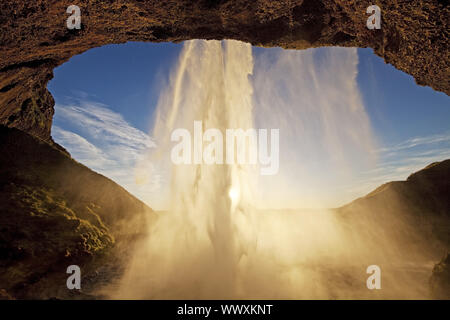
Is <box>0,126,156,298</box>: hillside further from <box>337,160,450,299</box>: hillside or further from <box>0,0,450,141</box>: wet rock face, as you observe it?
<box>337,160,450,299</box>: hillside

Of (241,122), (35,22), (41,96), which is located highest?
(41,96)

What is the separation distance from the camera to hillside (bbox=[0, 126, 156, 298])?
5188 millimetres

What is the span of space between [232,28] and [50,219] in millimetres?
8171

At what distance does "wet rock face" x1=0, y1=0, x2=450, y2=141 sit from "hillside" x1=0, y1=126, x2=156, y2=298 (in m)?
2.75

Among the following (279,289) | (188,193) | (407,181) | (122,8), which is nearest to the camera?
(122,8)

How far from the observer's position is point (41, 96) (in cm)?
980

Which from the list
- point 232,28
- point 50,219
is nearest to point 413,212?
point 232,28

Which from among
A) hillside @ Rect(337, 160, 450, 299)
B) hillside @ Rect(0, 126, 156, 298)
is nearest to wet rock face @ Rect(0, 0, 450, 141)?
hillside @ Rect(0, 126, 156, 298)

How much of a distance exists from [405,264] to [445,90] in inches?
286

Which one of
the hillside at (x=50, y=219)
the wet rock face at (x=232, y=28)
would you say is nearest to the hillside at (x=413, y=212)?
the wet rock face at (x=232, y=28)

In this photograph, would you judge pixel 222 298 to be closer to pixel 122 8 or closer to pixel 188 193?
pixel 188 193

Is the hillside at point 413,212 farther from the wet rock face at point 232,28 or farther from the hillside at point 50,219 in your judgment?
the hillside at point 50,219

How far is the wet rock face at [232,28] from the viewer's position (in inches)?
151
